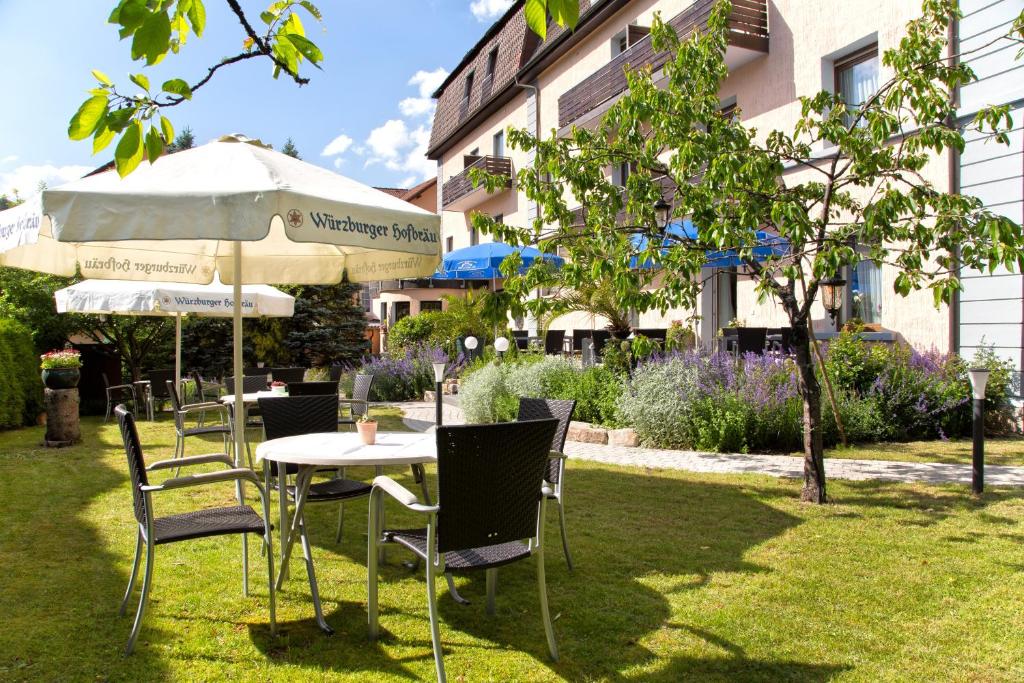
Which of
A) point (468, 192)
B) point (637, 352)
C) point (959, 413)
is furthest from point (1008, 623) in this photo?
point (468, 192)

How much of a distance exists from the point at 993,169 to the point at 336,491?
9043 mm

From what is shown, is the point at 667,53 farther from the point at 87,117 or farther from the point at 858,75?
the point at 87,117

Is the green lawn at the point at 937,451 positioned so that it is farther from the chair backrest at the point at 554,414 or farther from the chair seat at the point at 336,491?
the chair seat at the point at 336,491

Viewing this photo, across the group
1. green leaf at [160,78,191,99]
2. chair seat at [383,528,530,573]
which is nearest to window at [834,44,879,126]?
chair seat at [383,528,530,573]

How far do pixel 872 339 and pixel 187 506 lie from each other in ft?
30.3

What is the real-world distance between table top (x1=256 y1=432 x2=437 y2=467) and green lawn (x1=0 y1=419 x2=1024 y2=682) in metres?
0.75

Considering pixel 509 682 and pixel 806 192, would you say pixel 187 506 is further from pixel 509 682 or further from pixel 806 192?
pixel 806 192

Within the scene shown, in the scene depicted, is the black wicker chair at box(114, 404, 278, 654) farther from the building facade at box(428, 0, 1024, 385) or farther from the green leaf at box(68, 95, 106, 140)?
the building facade at box(428, 0, 1024, 385)

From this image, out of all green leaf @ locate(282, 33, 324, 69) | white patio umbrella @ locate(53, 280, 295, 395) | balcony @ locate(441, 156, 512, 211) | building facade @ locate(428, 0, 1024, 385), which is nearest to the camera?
green leaf @ locate(282, 33, 324, 69)

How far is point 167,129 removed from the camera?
2.15 metres

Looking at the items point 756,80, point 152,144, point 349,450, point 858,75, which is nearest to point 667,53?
point 756,80

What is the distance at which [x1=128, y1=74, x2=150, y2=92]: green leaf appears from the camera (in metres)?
2.07

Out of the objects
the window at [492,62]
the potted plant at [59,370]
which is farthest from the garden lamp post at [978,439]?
the window at [492,62]

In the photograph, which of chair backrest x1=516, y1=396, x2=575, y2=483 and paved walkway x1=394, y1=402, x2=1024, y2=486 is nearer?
chair backrest x1=516, y1=396, x2=575, y2=483
